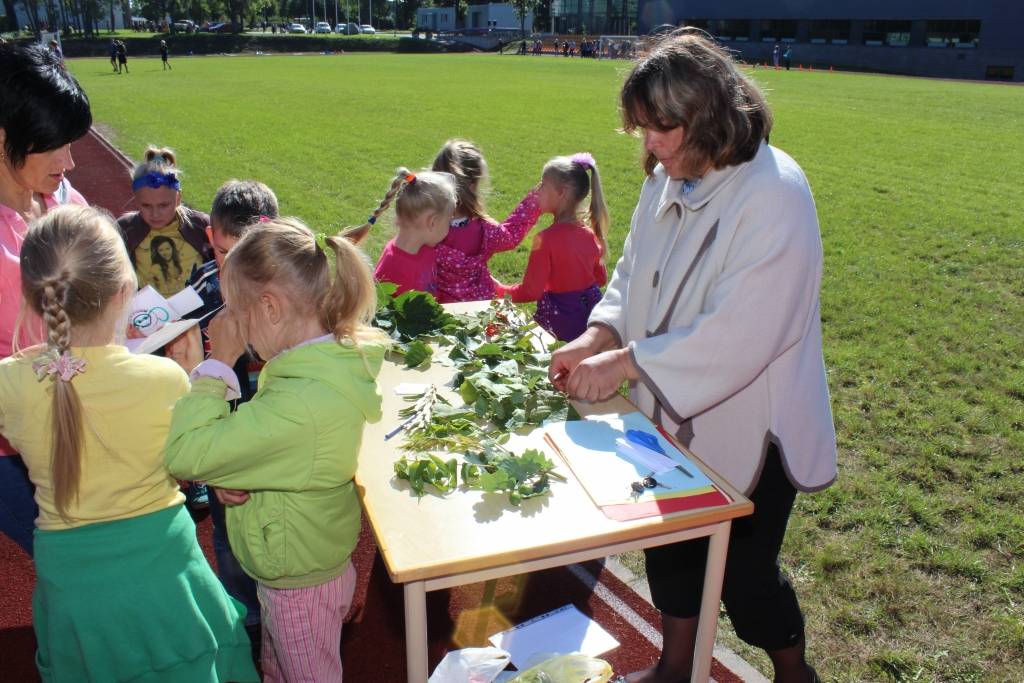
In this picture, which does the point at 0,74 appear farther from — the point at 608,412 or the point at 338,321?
the point at 608,412

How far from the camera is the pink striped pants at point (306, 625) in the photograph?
2334 millimetres

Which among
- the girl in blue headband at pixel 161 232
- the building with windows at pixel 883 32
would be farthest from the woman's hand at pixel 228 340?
the building with windows at pixel 883 32

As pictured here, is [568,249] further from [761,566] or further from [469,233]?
[761,566]

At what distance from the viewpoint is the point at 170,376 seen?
2.16 m

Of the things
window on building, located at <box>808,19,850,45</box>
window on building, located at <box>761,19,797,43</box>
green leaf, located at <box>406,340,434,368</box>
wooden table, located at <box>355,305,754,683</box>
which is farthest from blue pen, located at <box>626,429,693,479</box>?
window on building, located at <box>761,19,797,43</box>

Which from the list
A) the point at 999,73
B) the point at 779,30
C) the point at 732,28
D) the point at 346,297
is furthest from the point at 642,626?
the point at 732,28

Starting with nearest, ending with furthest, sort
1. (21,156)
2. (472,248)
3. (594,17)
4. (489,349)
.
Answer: (21,156)
(489,349)
(472,248)
(594,17)

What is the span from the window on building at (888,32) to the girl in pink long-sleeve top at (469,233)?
5474 centimetres

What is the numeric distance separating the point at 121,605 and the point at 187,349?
1.00 meters

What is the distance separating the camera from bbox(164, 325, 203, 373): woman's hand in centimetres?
278

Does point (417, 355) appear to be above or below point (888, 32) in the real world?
below

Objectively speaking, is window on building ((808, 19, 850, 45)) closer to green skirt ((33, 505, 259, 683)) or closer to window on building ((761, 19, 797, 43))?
window on building ((761, 19, 797, 43))

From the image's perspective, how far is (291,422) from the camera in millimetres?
2002

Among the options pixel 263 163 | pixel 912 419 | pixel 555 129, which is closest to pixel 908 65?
pixel 555 129
